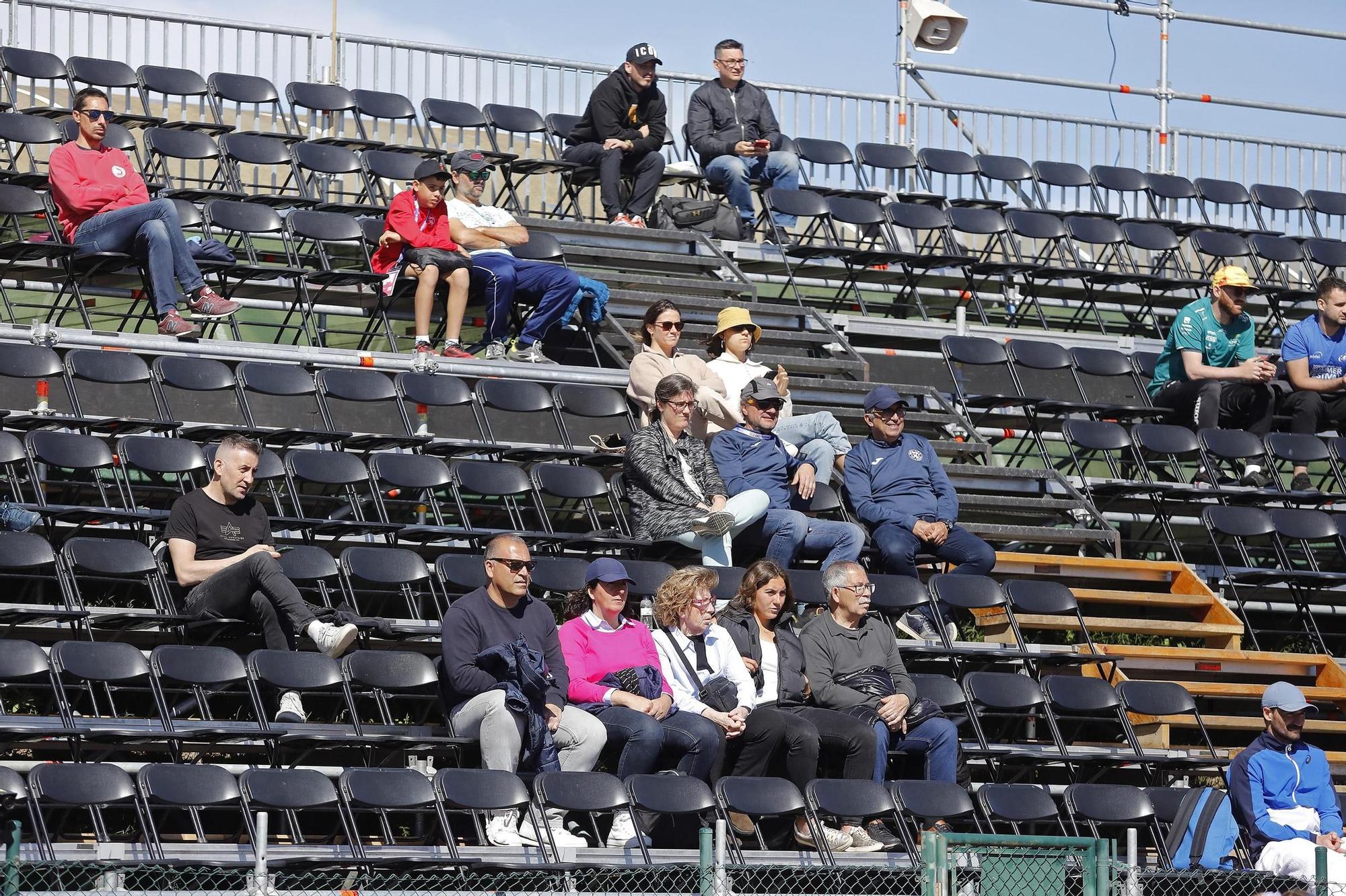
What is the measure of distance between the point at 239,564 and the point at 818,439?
3263mm

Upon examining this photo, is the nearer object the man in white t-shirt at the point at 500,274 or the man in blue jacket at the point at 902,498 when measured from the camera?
the man in blue jacket at the point at 902,498

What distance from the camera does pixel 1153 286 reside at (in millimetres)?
13930

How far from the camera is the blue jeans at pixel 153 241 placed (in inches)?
409

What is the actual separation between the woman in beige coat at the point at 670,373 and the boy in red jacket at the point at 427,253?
3.77 ft

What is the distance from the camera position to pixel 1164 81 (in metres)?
16.2

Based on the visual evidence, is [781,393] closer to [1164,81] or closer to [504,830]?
[504,830]

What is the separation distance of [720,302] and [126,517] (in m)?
4.52

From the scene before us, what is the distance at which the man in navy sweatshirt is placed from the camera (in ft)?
25.2

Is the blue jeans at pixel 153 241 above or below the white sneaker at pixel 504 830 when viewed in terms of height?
above

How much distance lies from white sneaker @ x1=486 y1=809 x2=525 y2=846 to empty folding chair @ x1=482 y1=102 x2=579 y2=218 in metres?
6.25

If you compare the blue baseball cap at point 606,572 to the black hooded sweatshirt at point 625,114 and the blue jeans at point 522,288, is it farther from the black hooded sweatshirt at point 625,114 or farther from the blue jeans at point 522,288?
the black hooded sweatshirt at point 625,114

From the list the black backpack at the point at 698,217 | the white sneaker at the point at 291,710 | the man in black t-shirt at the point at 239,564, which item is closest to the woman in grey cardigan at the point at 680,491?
the man in black t-shirt at the point at 239,564

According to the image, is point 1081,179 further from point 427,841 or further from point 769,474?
point 427,841

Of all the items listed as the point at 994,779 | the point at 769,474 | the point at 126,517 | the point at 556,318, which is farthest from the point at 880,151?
the point at 126,517
